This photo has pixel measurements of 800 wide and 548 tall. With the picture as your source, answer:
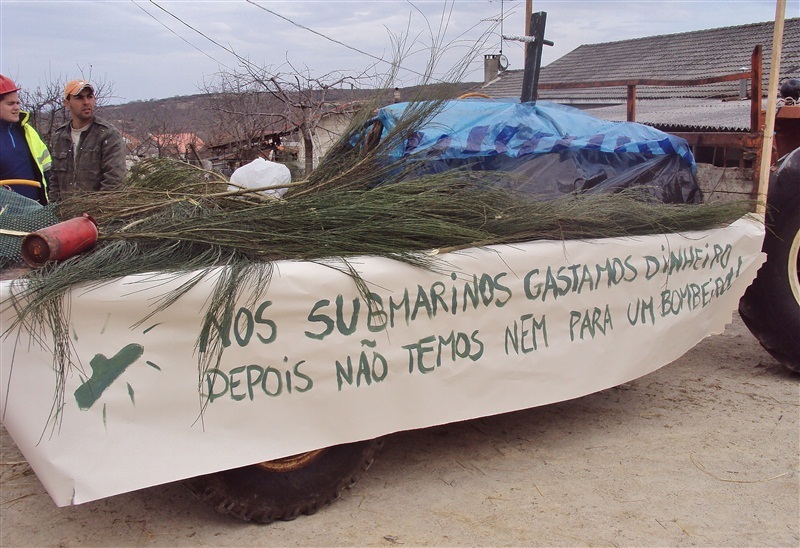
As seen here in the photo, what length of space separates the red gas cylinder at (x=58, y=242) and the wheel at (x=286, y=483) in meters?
0.91

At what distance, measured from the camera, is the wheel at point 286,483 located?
2516 millimetres

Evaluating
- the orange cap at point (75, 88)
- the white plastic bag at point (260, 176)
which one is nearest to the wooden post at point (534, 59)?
the white plastic bag at point (260, 176)

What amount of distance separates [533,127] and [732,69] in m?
12.2

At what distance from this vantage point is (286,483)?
2.61m

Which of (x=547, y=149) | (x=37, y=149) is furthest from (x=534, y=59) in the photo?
(x=37, y=149)

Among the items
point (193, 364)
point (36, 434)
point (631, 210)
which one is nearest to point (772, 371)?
point (631, 210)

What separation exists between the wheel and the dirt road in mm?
62

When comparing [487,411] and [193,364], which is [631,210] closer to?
[487,411]

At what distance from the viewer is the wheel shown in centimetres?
252

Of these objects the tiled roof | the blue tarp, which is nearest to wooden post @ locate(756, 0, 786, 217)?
the blue tarp

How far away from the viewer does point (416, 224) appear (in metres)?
2.71

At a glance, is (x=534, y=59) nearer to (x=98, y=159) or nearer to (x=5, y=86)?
(x=98, y=159)

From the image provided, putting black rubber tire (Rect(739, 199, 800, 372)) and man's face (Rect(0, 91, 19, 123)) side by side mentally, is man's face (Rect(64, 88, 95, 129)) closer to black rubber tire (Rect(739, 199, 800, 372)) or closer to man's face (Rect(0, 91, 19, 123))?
man's face (Rect(0, 91, 19, 123))

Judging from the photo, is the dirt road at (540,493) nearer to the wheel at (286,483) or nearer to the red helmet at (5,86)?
the wheel at (286,483)
